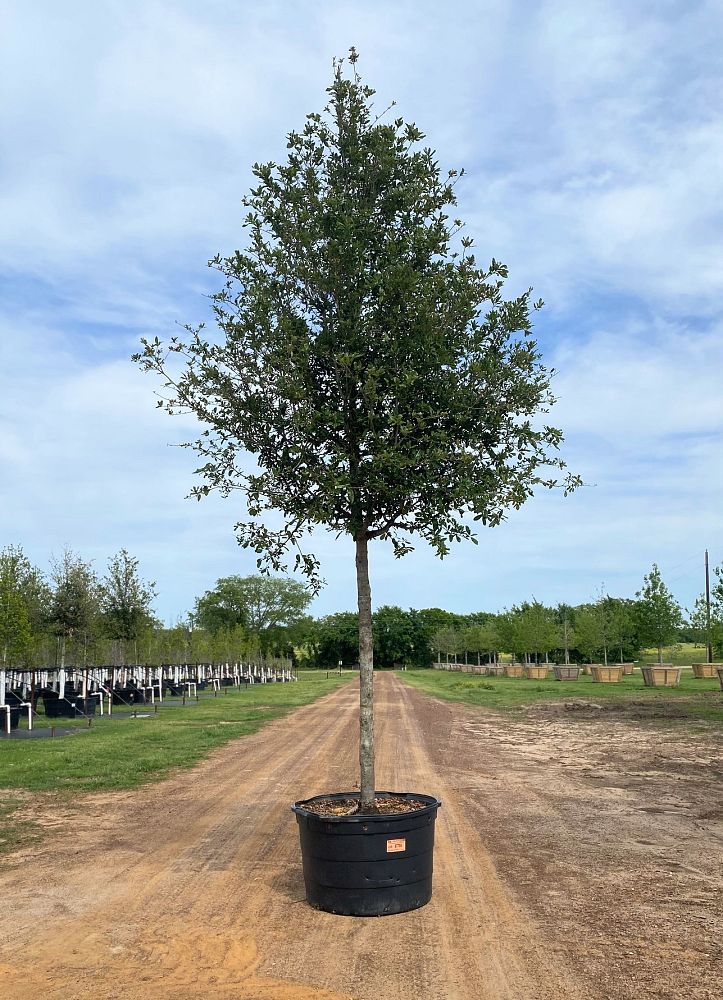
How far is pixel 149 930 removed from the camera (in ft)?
19.9

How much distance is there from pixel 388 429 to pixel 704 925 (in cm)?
455

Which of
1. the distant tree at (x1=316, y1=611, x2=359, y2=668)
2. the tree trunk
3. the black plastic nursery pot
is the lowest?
the distant tree at (x1=316, y1=611, x2=359, y2=668)

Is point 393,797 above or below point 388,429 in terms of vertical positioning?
below

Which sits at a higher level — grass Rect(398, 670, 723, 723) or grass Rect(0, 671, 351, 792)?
grass Rect(0, 671, 351, 792)

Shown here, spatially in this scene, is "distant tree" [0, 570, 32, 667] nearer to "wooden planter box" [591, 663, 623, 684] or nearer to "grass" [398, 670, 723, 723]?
"grass" [398, 670, 723, 723]

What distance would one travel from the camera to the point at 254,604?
121m

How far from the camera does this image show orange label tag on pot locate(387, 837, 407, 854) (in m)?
6.29

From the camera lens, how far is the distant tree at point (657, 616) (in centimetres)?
4672

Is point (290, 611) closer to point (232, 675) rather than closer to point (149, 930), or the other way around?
point (232, 675)

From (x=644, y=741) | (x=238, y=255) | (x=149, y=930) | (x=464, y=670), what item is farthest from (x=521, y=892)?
(x=464, y=670)

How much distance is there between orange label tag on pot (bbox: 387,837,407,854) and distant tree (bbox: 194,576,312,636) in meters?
115

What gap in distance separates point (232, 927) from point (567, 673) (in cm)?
4629

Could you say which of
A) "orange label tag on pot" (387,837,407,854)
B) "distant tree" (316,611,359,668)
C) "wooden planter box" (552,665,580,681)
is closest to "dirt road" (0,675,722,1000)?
"orange label tag on pot" (387,837,407,854)

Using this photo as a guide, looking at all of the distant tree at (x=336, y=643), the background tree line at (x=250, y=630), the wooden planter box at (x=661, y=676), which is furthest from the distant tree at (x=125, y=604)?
the distant tree at (x=336, y=643)
